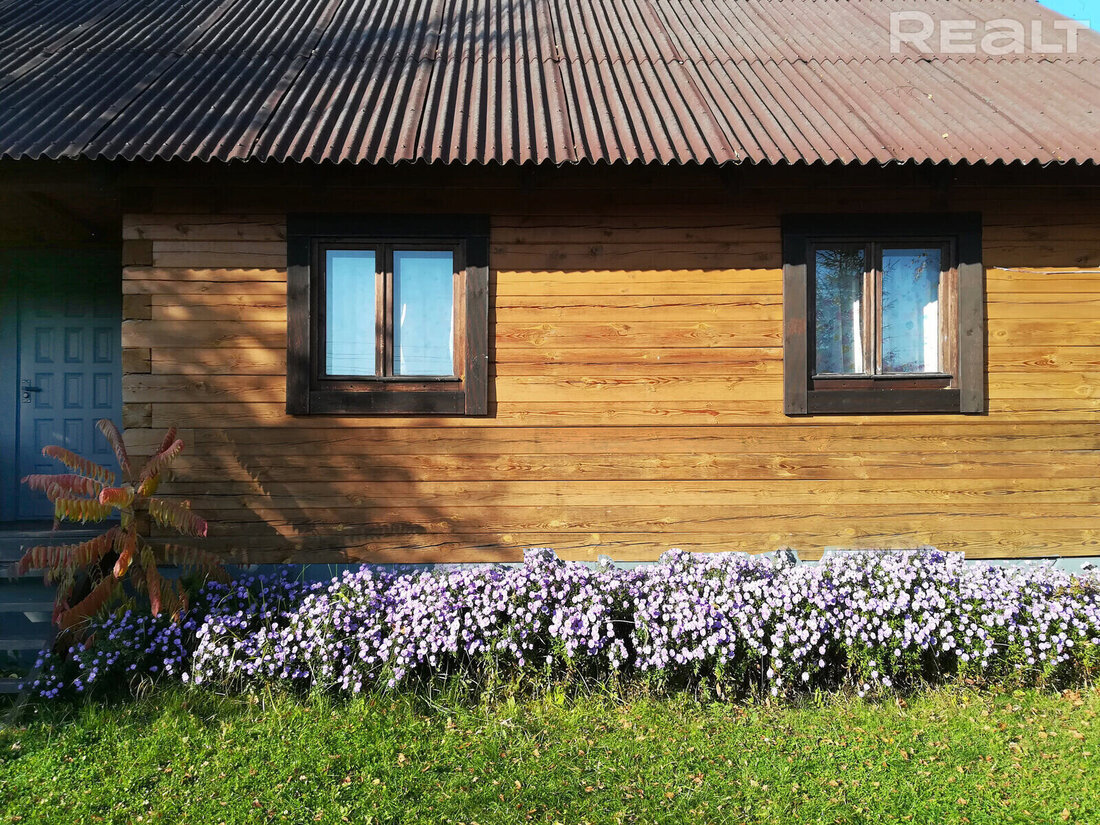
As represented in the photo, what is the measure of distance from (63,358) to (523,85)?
18.1ft

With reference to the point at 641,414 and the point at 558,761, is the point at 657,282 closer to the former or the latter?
the point at 641,414

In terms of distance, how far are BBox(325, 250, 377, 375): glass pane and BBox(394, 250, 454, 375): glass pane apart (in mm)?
222

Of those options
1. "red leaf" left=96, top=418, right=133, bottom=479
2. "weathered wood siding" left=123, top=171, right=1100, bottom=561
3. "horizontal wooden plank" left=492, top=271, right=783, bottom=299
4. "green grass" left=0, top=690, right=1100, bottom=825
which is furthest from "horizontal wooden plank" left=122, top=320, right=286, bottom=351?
"green grass" left=0, top=690, right=1100, bottom=825

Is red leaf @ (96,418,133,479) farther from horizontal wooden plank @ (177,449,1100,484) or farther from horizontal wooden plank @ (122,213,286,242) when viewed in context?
horizontal wooden plank @ (122,213,286,242)

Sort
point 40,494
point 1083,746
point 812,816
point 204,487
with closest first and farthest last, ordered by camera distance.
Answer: point 812,816, point 1083,746, point 204,487, point 40,494

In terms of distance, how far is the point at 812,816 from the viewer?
3023 millimetres

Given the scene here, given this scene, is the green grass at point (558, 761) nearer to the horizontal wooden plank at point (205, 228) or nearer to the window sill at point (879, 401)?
the window sill at point (879, 401)

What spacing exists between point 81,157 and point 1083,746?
747 centimetres

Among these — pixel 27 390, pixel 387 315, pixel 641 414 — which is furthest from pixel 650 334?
pixel 27 390

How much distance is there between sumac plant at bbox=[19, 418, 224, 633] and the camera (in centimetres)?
416

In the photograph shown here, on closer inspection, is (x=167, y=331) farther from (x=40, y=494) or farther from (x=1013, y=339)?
(x=1013, y=339)

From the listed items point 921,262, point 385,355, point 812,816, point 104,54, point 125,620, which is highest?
point 104,54

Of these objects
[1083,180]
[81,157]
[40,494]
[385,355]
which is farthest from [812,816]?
[40,494]

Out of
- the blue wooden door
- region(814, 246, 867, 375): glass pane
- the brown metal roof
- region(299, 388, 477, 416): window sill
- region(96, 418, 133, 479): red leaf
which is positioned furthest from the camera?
the blue wooden door
